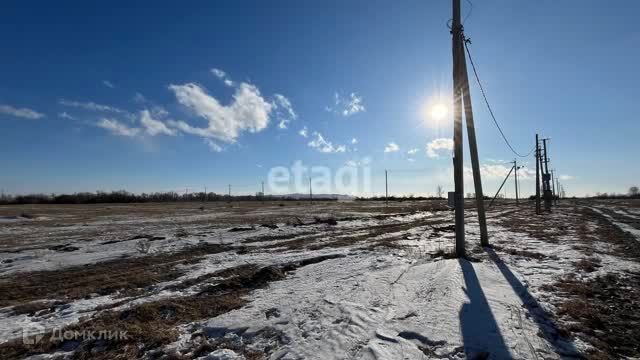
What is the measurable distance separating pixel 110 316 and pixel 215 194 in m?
158

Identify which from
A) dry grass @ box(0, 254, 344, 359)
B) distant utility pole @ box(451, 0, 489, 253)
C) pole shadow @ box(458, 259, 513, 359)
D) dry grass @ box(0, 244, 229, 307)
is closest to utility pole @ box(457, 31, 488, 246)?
distant utility pole @ box(451, 0, 489, 253)

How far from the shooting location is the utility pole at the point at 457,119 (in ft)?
35.7

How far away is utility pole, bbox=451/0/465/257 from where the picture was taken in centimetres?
1088

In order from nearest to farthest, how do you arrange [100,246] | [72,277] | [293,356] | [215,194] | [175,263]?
[293,356] < [72,277] < [175,263] < [100,246] < [215,194]

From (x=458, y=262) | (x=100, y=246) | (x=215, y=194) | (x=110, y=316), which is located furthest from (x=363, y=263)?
(x=215, y=194)

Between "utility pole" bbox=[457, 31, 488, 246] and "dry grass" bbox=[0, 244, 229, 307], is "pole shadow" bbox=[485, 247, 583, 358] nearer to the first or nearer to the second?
"utility pole" bbox=[457, 31, 488, 246]

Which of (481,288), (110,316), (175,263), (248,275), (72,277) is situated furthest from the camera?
(175,263)

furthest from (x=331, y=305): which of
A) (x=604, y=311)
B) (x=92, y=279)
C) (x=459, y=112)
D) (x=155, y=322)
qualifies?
(x=459, y=112)

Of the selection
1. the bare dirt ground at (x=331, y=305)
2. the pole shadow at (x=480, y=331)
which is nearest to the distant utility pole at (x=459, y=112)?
the bare dirt ground at (x=331, y=305)

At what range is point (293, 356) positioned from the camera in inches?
180

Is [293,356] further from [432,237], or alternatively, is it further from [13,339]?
[432,237]

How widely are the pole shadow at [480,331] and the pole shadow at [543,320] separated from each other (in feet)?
2.03

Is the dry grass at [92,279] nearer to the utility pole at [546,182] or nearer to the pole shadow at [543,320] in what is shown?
the pole shadow at [543,320]

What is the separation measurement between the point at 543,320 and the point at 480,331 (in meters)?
1.19
